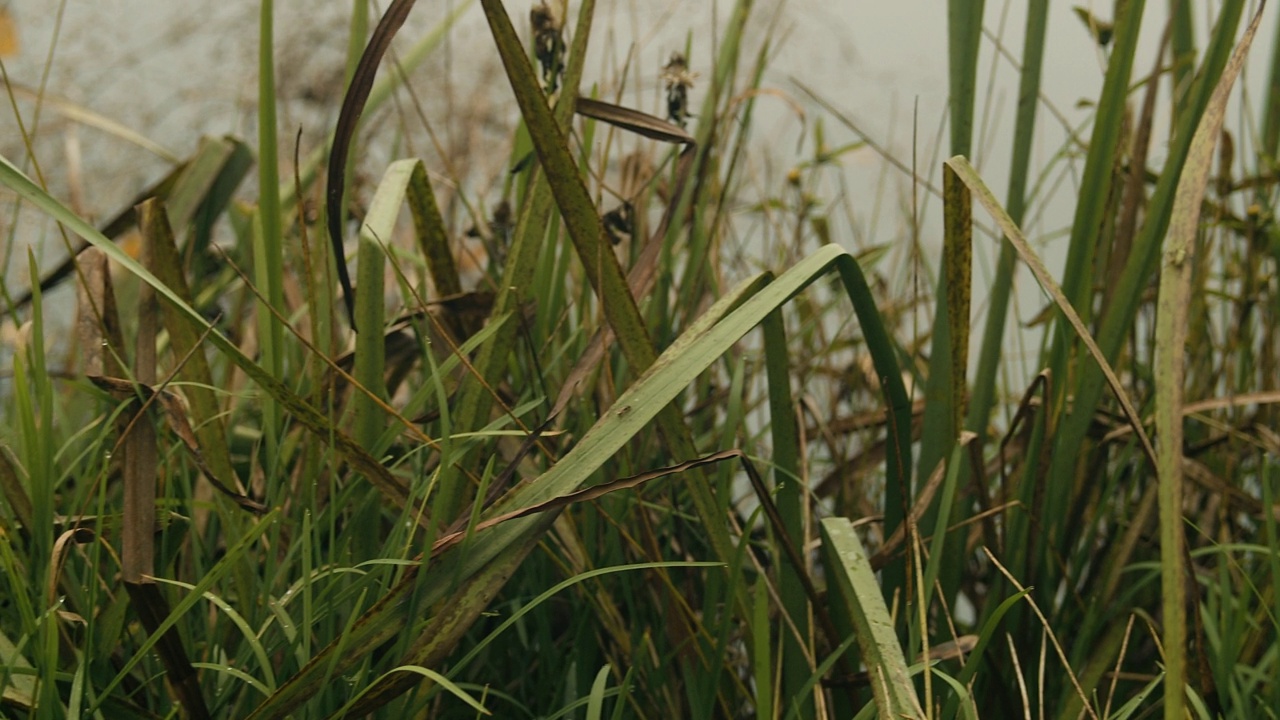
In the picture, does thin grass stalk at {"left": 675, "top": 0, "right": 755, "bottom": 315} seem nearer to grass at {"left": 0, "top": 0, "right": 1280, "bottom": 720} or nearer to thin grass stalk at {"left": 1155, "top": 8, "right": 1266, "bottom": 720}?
grass at {"left": 0, "top": 0, "right": 1280, "bottom": 720}

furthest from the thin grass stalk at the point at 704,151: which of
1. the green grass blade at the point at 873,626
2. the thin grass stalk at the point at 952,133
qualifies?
the green grass blade at the point at 873,626

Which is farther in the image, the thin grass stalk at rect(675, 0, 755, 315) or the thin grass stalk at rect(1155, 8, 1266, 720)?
the thin grass stalk at rect(675, 0, 755, 315)

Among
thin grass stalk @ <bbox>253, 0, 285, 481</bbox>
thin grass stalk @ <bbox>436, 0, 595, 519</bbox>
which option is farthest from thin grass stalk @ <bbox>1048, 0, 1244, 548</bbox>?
thin grass stalk @ <bbox>253, 0, 285, 481</bbox>

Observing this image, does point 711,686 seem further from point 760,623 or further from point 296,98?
point 296,98

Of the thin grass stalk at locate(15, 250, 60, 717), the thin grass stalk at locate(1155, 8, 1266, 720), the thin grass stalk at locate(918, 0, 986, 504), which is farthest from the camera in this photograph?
the thin grass stalk at locate(918, 0, 986, 504)

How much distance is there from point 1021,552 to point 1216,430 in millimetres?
333

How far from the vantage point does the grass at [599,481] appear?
378 mm

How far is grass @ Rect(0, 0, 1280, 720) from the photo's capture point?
1.24 feet

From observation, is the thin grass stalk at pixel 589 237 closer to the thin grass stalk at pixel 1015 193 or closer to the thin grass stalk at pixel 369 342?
the thin grass stalk at pixel 369 342

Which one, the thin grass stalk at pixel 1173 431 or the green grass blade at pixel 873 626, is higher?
the thin grass stalk at pixel 1173 431

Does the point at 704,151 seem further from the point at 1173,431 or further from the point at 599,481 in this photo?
the point at 1173,431

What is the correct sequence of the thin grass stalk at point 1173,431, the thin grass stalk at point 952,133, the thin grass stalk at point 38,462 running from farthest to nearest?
the thin grass stalk at point 952,133 → the thin grass stalk at point 38,462 → the thin grass stalk at point 1173,431

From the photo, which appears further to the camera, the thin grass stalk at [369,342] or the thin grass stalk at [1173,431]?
the thin grass stalk at [369,342]

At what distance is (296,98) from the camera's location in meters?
1.78
